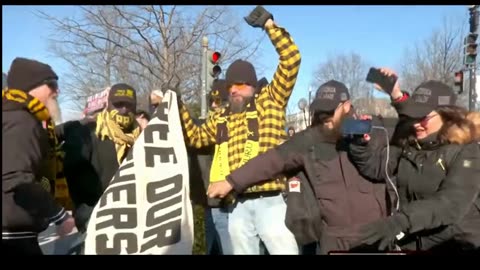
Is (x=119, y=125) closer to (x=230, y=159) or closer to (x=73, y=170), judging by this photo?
(x=73, y=170)

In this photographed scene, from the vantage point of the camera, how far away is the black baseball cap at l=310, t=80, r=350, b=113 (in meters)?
3.81

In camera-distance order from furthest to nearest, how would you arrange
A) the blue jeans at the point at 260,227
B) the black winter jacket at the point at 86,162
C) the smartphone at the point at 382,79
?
1. the black winter jacket at the point at 86,162
2. the blue jeans at the point at 260,227
3. the smartphone at the point at 382,79

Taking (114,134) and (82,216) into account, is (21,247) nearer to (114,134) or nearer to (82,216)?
(82,216)

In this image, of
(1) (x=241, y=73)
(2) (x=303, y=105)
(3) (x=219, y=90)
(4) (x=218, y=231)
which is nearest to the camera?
(2) (x=303, y=105)

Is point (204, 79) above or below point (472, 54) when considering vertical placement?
below

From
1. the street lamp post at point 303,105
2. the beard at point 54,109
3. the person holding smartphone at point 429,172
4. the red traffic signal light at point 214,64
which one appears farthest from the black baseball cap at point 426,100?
the beard at point 54,109

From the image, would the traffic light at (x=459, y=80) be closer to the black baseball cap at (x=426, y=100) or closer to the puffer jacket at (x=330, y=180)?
the black baseball cap at (x=426, y=100)

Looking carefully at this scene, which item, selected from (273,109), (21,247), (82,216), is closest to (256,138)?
(273,109)

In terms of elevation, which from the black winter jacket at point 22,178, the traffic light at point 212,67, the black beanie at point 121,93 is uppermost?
the traffic light at point 212,67

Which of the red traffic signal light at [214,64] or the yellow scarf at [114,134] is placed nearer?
the yellow scarf at [114,134]

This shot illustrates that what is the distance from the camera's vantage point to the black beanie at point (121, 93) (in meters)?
4.28

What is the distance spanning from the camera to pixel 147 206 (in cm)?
396

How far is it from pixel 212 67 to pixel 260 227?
4.46ft

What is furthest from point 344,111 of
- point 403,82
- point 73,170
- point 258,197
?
point 73,170
